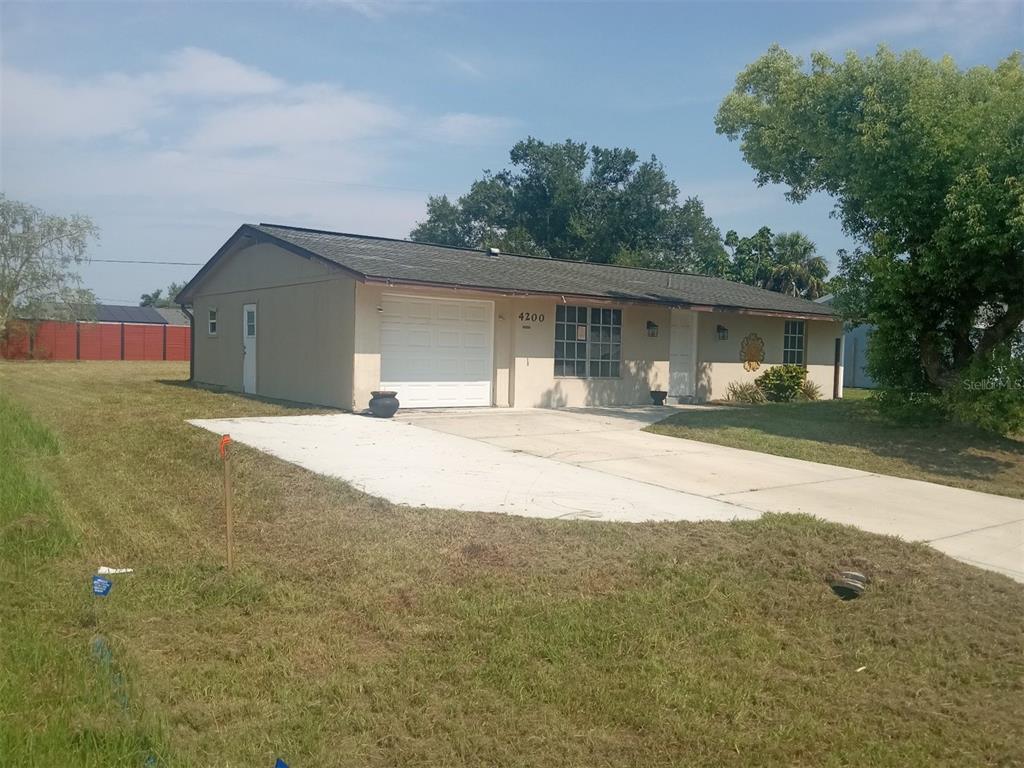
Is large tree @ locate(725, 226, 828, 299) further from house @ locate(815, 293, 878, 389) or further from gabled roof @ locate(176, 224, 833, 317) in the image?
Answer: gabled roof @ locate(176, 224, 833, 317)

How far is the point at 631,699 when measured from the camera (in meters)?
4.25

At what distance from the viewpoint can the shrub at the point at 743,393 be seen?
21.5m

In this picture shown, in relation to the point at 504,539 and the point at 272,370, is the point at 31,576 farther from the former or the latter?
the point at 272,370

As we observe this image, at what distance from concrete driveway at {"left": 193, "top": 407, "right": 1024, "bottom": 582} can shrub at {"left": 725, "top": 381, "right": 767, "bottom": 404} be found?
8.41m

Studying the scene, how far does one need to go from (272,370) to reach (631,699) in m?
15.0

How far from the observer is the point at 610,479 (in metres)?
9.66

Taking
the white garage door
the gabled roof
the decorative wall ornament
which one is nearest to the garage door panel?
the white garage door

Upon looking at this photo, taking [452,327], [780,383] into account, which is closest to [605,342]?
[452,327]

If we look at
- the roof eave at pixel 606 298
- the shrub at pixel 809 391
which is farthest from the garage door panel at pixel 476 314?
the shrub at pixel 809 391

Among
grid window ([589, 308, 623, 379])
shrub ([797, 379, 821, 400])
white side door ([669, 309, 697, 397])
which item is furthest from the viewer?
shrub ([797, 379, 821, 400])

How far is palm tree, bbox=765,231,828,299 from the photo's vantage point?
3978cm

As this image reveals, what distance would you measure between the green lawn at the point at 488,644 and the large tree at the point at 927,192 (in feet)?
23.0

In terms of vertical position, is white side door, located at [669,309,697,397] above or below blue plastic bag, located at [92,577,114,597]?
above
